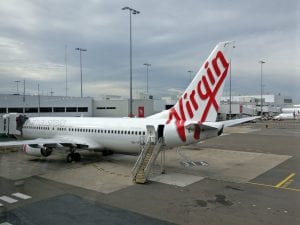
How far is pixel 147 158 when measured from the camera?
23016 mm

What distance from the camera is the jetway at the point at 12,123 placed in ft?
124

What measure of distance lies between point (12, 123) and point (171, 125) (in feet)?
77.6

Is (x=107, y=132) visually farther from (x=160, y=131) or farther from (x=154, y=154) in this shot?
(x=154, y=154)

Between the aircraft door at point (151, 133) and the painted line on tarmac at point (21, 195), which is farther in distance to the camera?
the aircraft door at point (151, 133)

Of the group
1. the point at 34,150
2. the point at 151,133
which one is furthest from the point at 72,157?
the point at 151,133

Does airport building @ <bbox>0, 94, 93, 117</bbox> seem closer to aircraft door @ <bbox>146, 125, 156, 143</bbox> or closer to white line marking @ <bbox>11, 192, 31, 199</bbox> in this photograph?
aircraft door @ <bbox>146, 125, 156, 143</bbox>

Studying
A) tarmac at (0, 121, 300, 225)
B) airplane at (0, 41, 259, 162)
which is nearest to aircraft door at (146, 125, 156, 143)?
airplane at (0, 41, 259, 162)

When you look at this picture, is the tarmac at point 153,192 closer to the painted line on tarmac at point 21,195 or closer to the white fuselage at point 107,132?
the painted line on tarmac at point 21,195

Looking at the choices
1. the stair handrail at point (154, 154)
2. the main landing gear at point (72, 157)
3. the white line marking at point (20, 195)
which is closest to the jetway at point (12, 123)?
the main landing gear at point (72, 157)

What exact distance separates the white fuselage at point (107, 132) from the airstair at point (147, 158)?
83 centimetres

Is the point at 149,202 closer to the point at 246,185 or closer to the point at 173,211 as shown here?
the point at 173,211

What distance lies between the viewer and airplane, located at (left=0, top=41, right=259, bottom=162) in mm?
22703

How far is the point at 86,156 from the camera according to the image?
31.9 metres

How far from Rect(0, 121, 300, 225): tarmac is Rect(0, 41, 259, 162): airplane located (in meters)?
1.78
